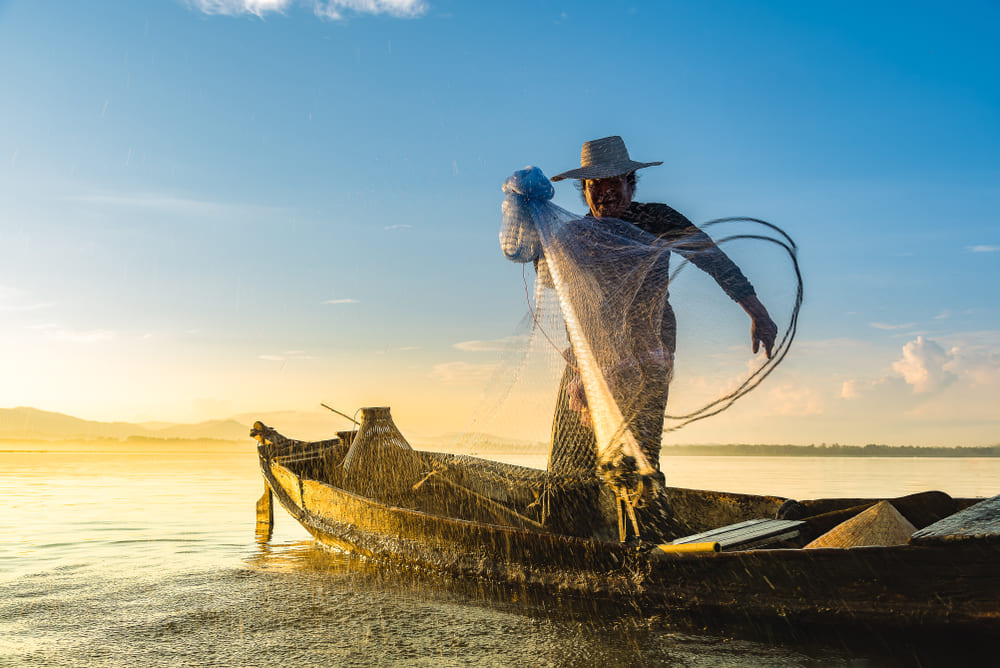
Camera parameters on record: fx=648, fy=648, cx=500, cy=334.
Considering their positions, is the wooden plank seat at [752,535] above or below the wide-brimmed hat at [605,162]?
below

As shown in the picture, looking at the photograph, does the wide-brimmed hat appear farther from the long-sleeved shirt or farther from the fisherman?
the long-sleeved shirt

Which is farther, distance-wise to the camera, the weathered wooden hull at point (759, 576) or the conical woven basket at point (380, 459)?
the conical woven basket at point (380, 459)

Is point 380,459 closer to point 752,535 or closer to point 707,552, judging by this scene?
point 752,535

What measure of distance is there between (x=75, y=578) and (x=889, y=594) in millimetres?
5938

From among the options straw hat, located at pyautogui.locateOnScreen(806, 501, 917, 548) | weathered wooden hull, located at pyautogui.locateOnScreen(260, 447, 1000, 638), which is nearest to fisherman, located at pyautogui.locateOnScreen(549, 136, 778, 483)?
weathered wooden hull, located at pyautogui.locateOnScreen(260, 447, 1000, 638)

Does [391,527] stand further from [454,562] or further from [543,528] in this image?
[543,528]

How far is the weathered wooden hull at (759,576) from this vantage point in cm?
313

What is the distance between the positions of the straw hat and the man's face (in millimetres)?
2662

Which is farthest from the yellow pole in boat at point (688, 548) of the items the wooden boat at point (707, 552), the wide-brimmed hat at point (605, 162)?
the wide-brimmed hat at point (605, 162)

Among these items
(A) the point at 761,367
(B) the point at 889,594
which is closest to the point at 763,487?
(A) the point at 761,367

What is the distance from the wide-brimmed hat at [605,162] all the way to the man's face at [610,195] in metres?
0.12

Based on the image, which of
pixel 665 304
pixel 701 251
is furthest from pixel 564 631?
pixel 701 251

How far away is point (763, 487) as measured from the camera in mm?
15766

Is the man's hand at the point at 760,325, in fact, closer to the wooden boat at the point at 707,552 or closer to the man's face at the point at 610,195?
the man's face at the point at 610,195
